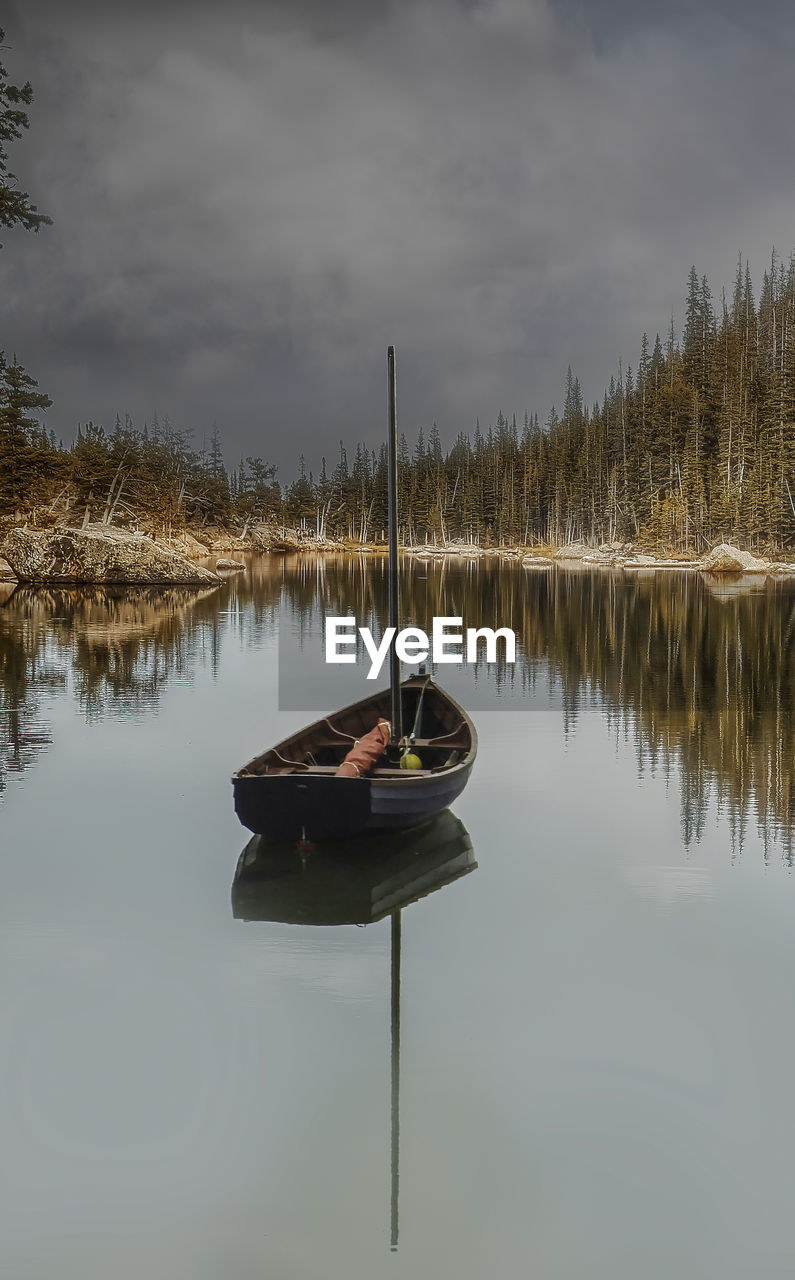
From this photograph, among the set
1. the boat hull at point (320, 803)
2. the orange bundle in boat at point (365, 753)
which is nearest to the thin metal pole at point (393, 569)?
the orange bundle in boat at point (365, 753)

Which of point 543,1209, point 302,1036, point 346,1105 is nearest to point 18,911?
point 302,1036

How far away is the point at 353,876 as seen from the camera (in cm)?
901

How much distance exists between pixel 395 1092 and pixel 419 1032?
25.2 inches

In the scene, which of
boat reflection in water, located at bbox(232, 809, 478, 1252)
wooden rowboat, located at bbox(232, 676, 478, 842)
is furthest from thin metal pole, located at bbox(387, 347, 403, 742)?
boat reflection in water, located at bbox(232, 809, 478, 1252)

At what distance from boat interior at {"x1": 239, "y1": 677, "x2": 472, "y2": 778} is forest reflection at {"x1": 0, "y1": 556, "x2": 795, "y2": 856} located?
2.67 metres

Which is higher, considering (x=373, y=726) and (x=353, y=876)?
(x=373, y=726)

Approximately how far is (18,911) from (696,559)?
73.7 metres

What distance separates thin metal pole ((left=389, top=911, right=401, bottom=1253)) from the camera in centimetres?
462

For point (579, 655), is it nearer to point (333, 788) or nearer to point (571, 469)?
point (333, 788)

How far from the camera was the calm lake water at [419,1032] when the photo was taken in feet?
14.9

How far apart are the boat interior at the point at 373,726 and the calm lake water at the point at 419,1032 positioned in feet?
2.58

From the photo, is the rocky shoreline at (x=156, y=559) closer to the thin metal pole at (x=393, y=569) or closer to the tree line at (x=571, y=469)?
the tree line at (x=571, y=469)

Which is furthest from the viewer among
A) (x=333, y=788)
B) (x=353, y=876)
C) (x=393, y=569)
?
(x=393, y=569)

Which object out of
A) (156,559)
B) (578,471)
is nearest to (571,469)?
(578,471)
